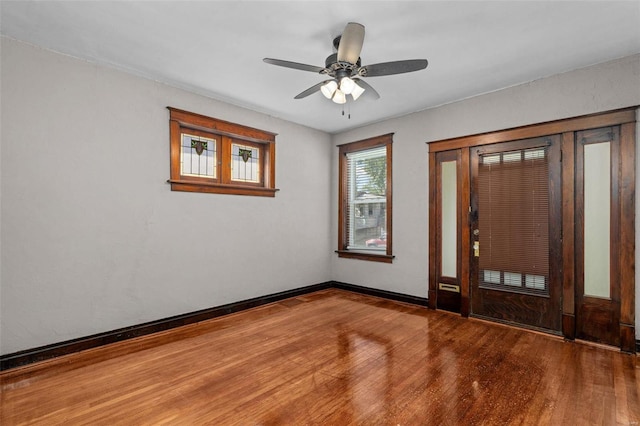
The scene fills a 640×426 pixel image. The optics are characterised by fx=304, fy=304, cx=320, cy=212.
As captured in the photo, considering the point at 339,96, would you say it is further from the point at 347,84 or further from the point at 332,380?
the point at 332,380

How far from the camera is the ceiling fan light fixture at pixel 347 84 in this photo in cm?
263

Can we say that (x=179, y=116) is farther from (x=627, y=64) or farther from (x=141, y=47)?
(x=627, y=64)

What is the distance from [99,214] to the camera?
3.16 meters

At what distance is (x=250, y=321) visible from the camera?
13.0 ft

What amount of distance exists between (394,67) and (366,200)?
3.12 meters

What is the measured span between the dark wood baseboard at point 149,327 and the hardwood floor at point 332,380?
0.08 metres

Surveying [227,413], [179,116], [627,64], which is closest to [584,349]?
[627,64]

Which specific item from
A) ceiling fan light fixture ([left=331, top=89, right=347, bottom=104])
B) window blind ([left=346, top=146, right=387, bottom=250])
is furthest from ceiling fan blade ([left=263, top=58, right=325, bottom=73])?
window blind ([left=346, top=146, right=387, bottom=250])

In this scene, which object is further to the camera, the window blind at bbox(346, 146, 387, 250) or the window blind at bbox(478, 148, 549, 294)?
the window blind at bbox(346, 146, 387, 250)

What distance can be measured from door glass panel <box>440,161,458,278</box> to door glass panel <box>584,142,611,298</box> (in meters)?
1.38

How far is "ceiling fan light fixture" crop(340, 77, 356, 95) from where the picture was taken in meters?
2.63

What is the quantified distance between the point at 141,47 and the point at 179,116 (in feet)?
3.12

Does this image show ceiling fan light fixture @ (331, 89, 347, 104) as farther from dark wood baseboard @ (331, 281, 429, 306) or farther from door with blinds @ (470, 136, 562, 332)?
dark wood baseboard @ (331, 281, 429, 306)

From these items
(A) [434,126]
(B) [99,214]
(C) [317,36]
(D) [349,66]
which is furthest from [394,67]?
(B) [99,214]
